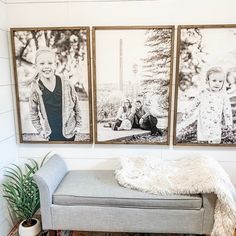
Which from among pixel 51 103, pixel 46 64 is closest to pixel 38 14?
pixel 46 64

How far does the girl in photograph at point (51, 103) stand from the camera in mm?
2096

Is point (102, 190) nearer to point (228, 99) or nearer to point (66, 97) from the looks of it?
point (66, 97)

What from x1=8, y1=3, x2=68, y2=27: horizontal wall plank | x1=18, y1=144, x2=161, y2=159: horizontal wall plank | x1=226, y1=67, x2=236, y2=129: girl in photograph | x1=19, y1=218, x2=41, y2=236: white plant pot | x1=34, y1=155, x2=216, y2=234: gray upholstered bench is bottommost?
x1=19, y1=218, x2=41, y2=236: white plant pot

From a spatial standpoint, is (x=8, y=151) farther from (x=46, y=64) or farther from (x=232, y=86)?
(x=232, y=86)

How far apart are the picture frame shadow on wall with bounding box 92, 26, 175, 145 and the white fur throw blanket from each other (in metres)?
0.23

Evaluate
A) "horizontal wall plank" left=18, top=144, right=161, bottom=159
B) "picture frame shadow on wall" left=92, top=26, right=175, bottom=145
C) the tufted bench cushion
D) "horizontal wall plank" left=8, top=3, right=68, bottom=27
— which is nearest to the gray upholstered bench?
the tufted bench cushion

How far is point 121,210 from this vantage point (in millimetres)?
1752

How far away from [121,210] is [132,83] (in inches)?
39.4

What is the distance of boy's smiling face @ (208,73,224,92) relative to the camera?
2.04 metres

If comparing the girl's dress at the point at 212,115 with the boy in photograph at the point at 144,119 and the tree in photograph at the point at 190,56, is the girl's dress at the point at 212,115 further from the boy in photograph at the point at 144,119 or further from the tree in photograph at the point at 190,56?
the boy in photograph at the point at 144,119

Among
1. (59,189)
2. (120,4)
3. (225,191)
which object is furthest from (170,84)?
(59,189)

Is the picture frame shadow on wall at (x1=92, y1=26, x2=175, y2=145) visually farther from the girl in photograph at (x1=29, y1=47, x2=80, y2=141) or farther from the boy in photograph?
the girl in photograph at (x1=29, y1=47, x2=80, y2=141)

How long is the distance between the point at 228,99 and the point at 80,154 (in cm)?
135

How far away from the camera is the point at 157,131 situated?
2.14 m
